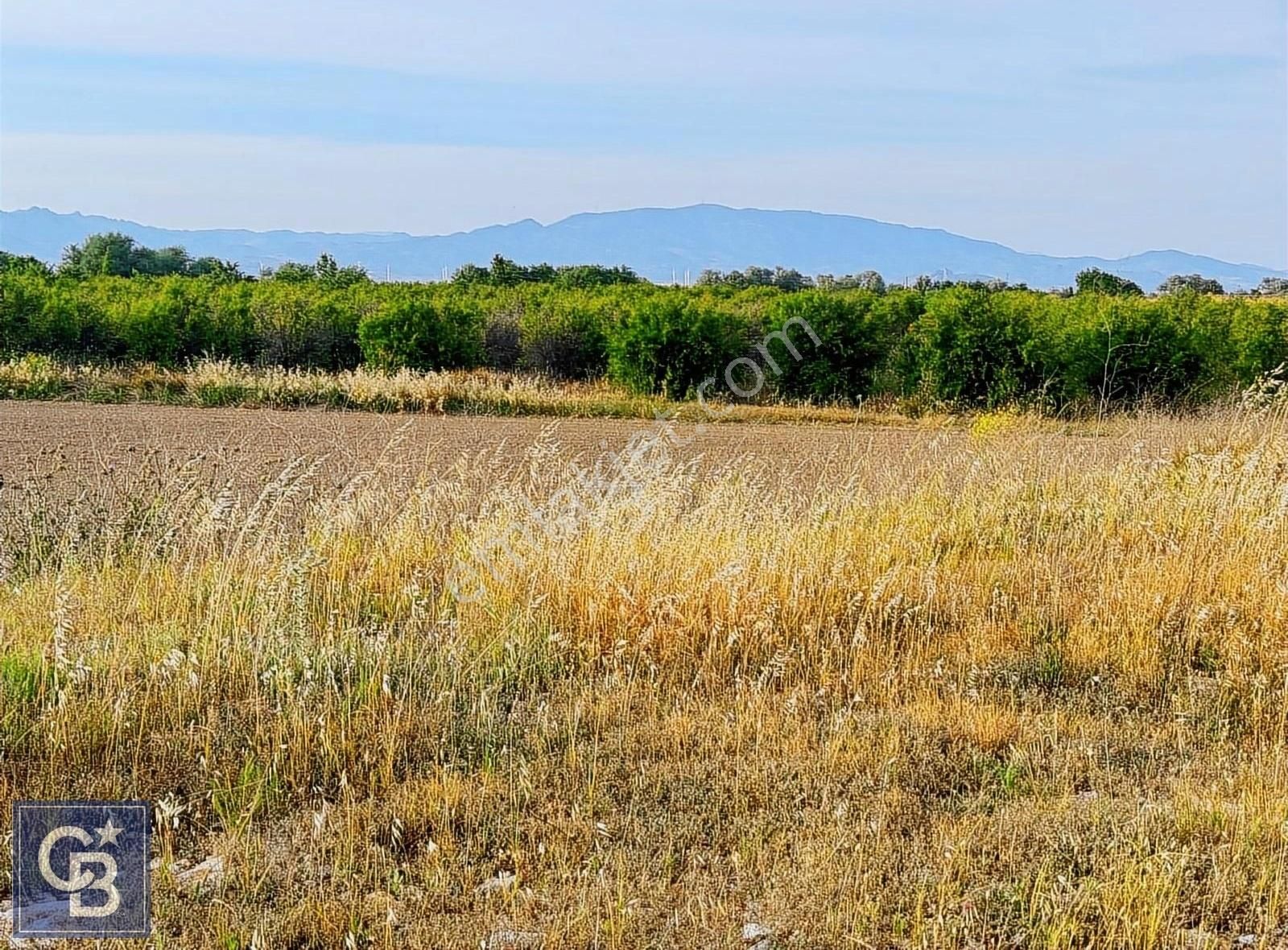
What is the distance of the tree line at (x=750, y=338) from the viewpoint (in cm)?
2042

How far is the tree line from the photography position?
20.4 meters

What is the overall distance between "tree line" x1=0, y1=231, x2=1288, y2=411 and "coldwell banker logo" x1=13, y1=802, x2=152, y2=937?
56.8ft

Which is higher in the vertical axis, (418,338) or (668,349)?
(418,338)

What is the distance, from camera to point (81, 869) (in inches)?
125

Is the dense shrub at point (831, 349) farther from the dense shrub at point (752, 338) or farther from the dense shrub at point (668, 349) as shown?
the dense shrub at point (668, 349)

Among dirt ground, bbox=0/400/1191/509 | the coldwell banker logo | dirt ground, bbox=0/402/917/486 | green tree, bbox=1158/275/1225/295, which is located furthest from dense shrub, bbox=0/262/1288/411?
green tree, bbox=1158/275/1225/295

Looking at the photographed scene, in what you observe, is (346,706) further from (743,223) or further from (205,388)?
(743,223)

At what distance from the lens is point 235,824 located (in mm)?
3338

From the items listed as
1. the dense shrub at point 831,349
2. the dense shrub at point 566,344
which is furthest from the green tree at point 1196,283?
the dense shrub at point 566,344

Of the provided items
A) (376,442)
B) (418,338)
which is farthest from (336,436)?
(418,338)

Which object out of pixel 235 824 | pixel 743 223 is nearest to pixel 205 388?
pixel 235 824

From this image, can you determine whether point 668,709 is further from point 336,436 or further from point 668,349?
point 668,349

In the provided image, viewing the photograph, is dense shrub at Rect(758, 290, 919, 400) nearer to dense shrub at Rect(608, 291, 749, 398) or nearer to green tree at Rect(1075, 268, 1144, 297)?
dense shrub at Rect(608, 291, 749, 398)

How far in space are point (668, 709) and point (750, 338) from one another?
1867cm
